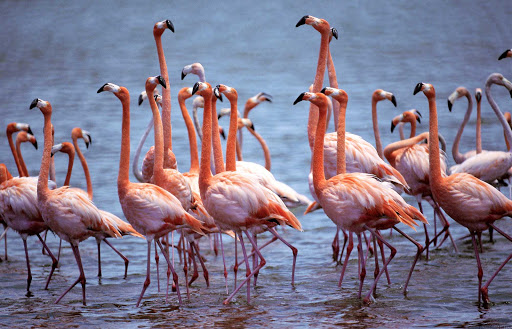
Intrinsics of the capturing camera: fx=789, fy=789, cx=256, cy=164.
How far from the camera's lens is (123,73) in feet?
69.3

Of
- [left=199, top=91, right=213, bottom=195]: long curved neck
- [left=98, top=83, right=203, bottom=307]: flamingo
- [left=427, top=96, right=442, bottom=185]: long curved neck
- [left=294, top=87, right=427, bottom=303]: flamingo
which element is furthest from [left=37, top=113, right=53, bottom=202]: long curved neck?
[left=427, top=96, right=442, bottom=185]: long curved neck

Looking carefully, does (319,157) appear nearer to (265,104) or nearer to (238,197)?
(238,197)

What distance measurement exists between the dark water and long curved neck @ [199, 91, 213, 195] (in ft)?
2.92

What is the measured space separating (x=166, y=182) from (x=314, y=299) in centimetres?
149

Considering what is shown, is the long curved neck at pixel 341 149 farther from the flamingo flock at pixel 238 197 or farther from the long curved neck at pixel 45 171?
the long curved neck at pixel 45 171

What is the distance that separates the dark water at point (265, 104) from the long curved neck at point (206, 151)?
0.89 metres

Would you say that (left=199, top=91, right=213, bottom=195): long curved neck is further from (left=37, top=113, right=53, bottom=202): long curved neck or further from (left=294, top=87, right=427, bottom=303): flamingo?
(left=37, top=113, right=53, bottom=202): long curved neck

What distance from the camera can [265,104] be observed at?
1872 centimetres

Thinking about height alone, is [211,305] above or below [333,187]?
below

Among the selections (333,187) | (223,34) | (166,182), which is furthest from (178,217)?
(223,34)

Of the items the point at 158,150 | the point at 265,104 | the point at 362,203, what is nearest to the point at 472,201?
the point at 362,203

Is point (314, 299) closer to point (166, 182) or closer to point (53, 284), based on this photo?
point (166, 182)

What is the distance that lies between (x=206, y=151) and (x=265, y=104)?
12.9m

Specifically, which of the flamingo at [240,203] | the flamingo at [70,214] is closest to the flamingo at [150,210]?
the flamingo at [240,203]
